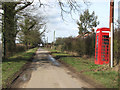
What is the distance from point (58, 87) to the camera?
5.97m

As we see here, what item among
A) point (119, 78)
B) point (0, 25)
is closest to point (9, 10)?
point (0, 25)

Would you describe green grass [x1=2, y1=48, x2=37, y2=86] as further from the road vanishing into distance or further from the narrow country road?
the narrow country road

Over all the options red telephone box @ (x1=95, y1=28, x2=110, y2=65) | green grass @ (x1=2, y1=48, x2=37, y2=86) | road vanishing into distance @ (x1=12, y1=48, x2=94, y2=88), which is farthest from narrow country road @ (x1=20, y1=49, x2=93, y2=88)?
red telephone box @ (x1=95, y1=28, x2=110, y2=65)

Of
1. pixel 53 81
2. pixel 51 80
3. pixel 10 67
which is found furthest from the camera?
pixel 10 67

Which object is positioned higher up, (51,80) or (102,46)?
(102,46)

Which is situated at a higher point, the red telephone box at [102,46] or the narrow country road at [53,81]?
the red telephone box at [102,46]

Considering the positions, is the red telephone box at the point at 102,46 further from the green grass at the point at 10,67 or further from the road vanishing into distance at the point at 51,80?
the green grass at the point at 10,67

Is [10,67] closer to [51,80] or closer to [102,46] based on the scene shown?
[51,80]

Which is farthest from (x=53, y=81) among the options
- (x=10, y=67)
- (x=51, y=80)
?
(x=10, y=67)

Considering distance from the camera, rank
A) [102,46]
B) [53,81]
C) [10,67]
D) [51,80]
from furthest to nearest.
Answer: [102,46] → [10,67] → [51,80] → [53,81]

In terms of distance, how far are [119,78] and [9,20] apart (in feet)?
42.0

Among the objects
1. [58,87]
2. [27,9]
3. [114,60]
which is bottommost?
[58,87]

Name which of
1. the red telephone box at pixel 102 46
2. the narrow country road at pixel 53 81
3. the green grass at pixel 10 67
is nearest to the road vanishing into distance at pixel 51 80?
the narrow country road at pixel 53 81

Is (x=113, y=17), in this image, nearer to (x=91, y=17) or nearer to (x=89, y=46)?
(x=89, y=46)
